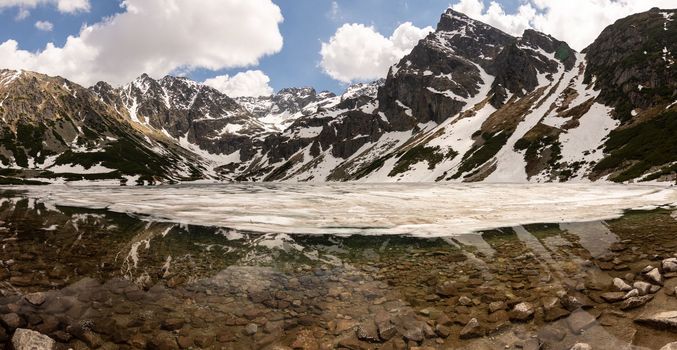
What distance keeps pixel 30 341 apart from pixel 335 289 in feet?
26.5

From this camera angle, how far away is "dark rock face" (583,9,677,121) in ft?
406

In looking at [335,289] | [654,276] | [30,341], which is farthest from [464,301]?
[30,341]

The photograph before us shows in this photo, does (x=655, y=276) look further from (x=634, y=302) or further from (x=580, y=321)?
(x=580, y=321)

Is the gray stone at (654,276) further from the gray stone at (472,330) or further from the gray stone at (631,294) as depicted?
the gray stone at (472,330)

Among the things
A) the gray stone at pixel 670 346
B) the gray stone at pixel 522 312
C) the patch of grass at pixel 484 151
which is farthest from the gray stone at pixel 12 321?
the patch of grass at pixel 484 151

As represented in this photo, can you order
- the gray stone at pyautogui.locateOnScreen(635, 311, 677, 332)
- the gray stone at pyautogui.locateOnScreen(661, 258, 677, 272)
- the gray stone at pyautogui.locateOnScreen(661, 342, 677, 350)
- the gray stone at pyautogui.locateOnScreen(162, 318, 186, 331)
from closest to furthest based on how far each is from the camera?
the gray stone at pyautogui.locateOnScreen(661, 342, 677, 350) < the gray stone at pyautogui.locateOnScreen(635, 311, 677, 332) < the gray stone at pyautogui.locateOnScreen(162, 318, 186, 331) < the gray stone at pyautogui.locateOnScreen(661, 258, 677, 272)

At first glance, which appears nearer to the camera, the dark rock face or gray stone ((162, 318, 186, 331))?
gray stone ((162, 318, 186, 331))

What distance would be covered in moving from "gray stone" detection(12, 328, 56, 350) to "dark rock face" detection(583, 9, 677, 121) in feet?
470

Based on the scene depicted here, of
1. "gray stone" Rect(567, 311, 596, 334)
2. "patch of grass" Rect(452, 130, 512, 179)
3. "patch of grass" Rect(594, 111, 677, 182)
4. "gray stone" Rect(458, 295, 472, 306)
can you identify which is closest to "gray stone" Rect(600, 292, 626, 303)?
"gray stone" Rect(567, 311, 596, 334)

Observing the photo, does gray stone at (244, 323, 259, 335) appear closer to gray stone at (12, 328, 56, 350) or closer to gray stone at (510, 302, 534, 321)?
gray stone at (12, 328, 56, 350)

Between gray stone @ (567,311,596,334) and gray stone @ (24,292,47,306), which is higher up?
gray stone @ (24,292,47,306)

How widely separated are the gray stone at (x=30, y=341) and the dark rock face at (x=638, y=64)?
14313 cm

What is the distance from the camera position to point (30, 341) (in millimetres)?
8680

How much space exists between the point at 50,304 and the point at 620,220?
30198 mm
